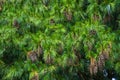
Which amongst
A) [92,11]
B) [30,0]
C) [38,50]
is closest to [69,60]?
[38,50]

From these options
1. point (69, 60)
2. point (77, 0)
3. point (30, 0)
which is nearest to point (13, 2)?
point (30, 0)

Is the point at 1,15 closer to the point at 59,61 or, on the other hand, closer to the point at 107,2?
the point at 59,61

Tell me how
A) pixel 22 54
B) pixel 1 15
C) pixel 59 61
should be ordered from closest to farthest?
1. pixel 59 61
2. pixel 22 54
3. pixel 1 15

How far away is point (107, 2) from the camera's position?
4.97m

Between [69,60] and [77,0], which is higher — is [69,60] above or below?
below

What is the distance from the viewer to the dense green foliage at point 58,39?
4.69 metres

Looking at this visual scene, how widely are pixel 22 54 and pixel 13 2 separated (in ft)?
2.90

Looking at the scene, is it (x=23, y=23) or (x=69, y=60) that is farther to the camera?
(x=23, y=23)

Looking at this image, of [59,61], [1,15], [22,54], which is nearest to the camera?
[59,61]

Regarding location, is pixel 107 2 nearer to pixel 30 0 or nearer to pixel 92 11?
pixel 92 11

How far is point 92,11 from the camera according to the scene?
16.3 ft

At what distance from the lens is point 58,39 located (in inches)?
188

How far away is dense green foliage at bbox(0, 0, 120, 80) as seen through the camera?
4691 mm

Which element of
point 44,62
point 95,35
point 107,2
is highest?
point 107,2
